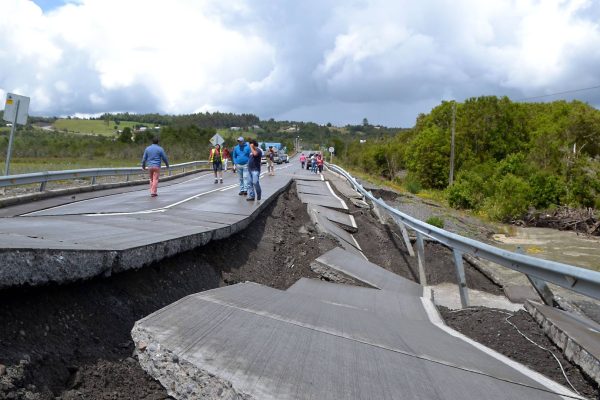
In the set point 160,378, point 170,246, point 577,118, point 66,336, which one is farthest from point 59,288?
point 577,118

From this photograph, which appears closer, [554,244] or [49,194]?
[49,194]

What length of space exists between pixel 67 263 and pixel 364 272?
17.8 ft

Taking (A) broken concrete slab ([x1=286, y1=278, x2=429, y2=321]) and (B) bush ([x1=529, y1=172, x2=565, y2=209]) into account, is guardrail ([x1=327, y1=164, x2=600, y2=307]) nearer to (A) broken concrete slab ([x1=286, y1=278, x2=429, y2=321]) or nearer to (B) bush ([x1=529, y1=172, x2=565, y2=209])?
(A) broken concrete slab ([x1=286, y1=278, x2=429, y2=321])

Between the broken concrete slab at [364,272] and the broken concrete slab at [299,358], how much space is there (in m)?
3.30

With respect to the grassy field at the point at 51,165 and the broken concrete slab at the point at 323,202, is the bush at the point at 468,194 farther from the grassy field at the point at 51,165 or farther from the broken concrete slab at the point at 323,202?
the grassy field at the point at 51,165

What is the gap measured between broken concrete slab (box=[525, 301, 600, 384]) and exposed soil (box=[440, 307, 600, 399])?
0.06 meters

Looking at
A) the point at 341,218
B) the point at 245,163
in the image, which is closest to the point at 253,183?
the point at 245,163

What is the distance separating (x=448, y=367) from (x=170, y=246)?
3.69 m

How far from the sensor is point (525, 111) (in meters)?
67.4

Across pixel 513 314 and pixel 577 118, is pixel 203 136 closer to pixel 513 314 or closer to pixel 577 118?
pixel 577 118

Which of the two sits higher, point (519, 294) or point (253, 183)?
point (253, 183)

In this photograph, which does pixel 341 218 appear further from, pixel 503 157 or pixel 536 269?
pixel 503 157

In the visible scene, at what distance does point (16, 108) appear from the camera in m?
16.5

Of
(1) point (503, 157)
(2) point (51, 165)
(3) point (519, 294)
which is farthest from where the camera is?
(1) point (503, 157)
